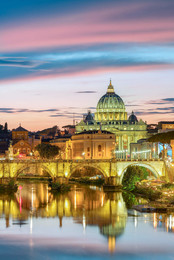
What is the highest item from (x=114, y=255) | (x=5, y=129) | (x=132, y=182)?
(x=5, y=129)

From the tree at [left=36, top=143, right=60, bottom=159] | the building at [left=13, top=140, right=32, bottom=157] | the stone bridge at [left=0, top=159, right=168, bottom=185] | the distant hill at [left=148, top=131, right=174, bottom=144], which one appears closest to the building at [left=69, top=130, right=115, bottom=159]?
the tree at [left=36, top=143, right=60, bottom=159]

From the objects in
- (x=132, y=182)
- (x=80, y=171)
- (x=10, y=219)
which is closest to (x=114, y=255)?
(x=10, y=219)

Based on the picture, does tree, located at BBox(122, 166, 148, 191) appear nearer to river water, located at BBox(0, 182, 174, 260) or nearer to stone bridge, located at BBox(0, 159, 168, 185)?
stone bridge, located at BBox(0, 159, 168, 185)

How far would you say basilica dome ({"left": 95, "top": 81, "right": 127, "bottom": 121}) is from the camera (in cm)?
17162

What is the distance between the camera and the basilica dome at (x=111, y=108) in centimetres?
17162

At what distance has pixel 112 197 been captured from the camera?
7044 centimetres

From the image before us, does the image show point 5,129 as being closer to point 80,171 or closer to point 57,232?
point 80,171

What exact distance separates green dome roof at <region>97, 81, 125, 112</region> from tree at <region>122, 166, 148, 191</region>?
299ft

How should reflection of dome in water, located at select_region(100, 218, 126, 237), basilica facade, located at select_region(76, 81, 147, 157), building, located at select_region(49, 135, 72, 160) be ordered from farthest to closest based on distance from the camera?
basilica facade, located at select_region(76, 81, 147, 157)
building, located at select_region(49, 135, 72, 160)
reflection of dome in water, located at select_region(100, 218, 126, 237)

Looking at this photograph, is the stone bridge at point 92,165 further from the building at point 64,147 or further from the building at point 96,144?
the building at point 64,147

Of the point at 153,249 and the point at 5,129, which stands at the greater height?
the point at 5,129

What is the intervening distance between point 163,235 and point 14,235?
1056cm

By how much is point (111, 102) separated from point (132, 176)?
95843mm

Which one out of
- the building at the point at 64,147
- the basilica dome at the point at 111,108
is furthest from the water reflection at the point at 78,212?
the basilica dome at the point at 111,108
